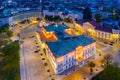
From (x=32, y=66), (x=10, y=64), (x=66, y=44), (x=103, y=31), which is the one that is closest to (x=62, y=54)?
(x=66, y=44)

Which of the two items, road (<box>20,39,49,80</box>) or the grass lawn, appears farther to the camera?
road (<box>20,39,49,80</box>)

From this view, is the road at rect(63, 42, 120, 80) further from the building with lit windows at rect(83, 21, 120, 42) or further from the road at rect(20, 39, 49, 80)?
the building with lit windows at rect(83, 21, 120, 42)

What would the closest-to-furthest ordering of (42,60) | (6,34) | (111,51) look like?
(42,60), (111,51), (6,34)

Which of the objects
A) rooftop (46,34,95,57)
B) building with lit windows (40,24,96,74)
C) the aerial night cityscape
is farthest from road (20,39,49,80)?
rooftop (46,34,95,57)

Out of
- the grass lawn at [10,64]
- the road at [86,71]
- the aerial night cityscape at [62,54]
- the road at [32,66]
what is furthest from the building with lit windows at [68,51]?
the grass lawn at [10,64]

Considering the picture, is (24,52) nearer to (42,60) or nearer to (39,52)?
(39,52)

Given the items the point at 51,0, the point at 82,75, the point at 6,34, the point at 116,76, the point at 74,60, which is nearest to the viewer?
the point at 116,76

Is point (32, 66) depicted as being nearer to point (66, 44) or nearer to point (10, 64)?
point (10, 64)

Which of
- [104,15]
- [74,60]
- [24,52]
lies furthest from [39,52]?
[104,15]
